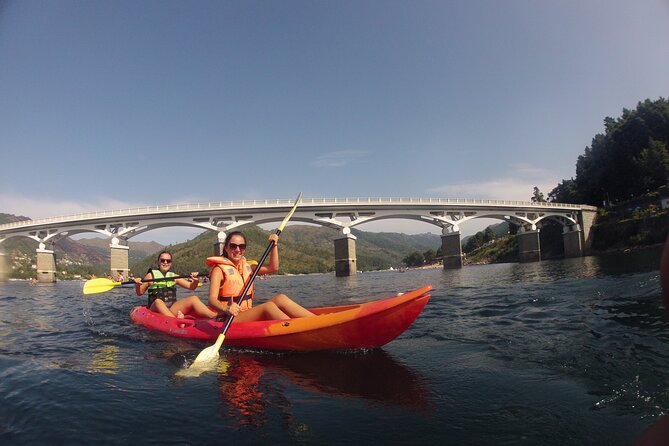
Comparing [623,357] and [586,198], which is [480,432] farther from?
[586,198]

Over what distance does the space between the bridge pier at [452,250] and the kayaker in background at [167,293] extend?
52.0 metres

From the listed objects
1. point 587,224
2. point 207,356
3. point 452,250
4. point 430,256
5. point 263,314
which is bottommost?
point 430,256

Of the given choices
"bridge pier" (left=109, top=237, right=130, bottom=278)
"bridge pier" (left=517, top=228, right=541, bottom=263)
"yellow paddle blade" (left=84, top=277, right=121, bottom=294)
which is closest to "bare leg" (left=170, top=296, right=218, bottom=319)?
"yellow paddle blade" (left=84, top=277, right=121, bottom=294)

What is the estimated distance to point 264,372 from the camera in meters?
5.20

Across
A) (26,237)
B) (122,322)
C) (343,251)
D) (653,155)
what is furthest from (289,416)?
(653,155)

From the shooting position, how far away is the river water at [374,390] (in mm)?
3213

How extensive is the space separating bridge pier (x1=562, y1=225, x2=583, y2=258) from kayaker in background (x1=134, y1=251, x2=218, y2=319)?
6730 cm

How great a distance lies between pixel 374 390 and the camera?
14.0ft

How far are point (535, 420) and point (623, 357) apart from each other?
2404 millimetres

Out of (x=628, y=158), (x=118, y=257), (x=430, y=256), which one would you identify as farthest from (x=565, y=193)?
(x=118, y=257)

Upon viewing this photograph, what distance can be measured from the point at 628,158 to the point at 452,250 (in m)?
33.2

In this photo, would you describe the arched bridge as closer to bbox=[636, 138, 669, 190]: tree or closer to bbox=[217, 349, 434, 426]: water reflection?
bbox=[636, 138, 669, 190]: tree

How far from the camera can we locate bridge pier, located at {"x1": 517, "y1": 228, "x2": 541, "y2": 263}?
63344 mm

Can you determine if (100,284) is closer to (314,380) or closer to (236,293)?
(236,293)
